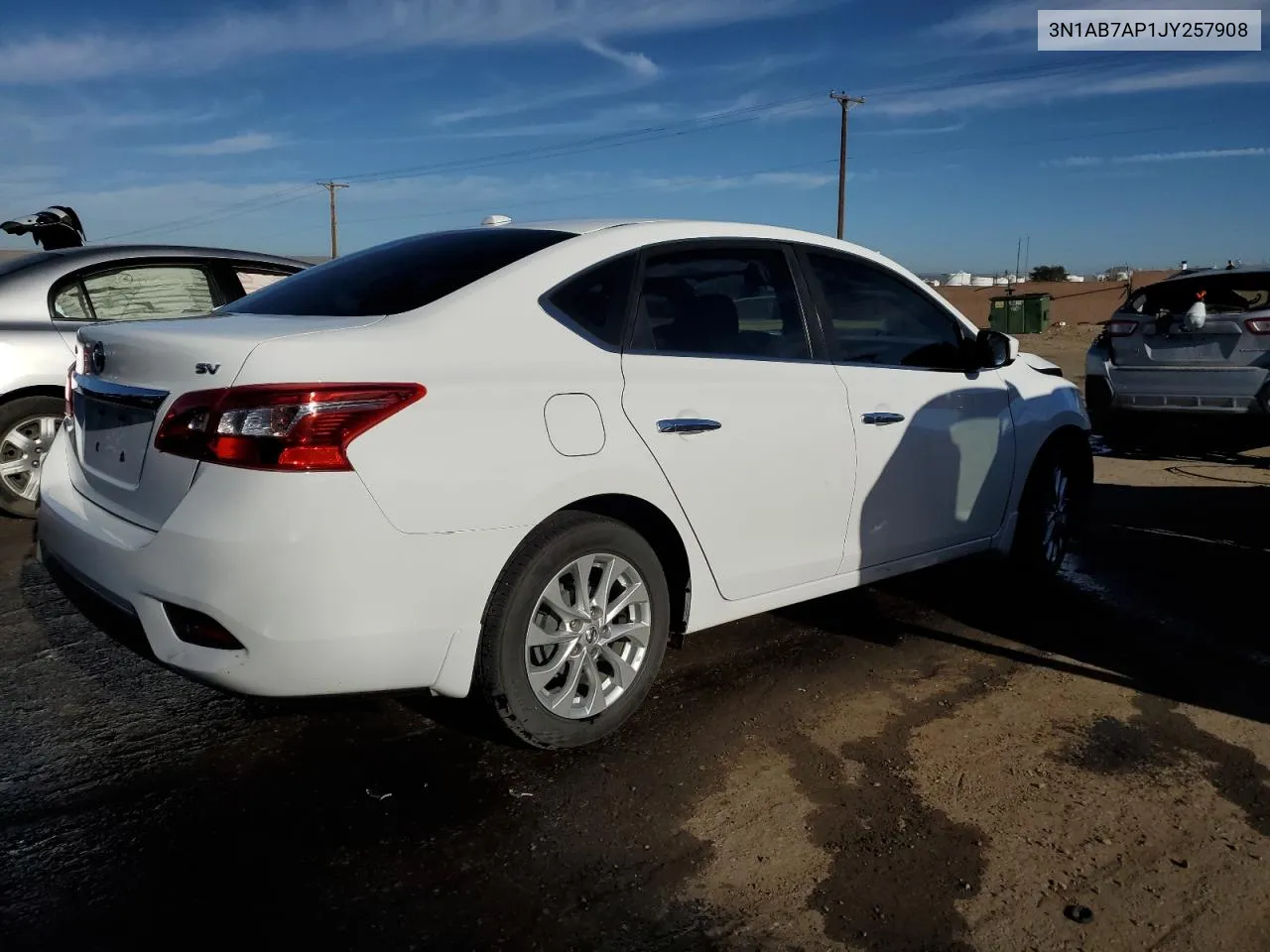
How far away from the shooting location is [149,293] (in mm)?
6641

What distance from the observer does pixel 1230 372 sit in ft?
26.7

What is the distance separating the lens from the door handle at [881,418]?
3.94 metres

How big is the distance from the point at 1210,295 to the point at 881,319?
568 cm

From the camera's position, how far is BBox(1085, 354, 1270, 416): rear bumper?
805 cm

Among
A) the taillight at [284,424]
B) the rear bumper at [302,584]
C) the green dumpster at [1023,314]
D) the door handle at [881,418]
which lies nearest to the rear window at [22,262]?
the rear bumper at [302,584]

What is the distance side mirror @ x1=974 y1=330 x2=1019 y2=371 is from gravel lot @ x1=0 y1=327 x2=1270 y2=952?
3.76ft

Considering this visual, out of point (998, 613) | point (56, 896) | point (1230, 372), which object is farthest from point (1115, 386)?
point (56, 896)

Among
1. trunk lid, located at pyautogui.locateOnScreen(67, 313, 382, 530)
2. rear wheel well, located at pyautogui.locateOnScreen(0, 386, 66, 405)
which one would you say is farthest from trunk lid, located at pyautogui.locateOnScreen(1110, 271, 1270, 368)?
rear wheel well, located at pyautogui.locateOnScreen(0, 386, 66, 405)

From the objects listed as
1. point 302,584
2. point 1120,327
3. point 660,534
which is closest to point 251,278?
point 660,534

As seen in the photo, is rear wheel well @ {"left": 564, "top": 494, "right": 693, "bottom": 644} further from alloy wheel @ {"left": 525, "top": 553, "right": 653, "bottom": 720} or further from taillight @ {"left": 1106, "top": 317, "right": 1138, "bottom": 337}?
taillight @ {"left": 1106, "top": 317, "right": 1138, "bottom": 337}

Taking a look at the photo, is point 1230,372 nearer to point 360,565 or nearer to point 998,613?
point 998,613

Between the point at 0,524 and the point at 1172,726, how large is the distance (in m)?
6.09

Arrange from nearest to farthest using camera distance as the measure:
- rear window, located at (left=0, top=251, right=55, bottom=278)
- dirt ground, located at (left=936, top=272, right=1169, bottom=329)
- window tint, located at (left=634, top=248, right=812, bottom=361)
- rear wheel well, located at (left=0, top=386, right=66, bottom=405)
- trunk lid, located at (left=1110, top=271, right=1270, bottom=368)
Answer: window tint, located at (left=634, top=248, right=812, bottom=361) < rear wheel well, located at (left=0, top=386, right=66, bottom=405) < rear window, located at (left=0, top=251, right=55, bottom=278) < trunk lid, located at (left=1110, top=271, right=1270, bottom=368) < dirt ground, located at (left=936, top=272, right=1169, bottom=329)

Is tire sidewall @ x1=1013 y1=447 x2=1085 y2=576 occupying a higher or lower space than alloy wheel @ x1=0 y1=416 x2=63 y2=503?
lower
